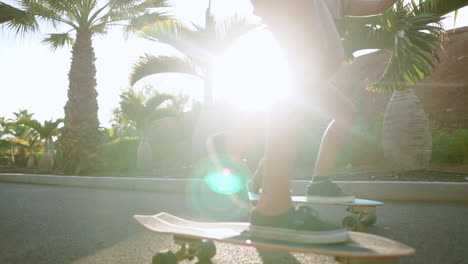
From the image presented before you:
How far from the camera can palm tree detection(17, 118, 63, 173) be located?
40.3ft

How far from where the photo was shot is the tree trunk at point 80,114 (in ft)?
30.0

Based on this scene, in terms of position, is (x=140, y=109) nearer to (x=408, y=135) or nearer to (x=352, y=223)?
(x=408, y=135)

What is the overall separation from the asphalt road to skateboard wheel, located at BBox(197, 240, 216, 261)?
7 centimetres

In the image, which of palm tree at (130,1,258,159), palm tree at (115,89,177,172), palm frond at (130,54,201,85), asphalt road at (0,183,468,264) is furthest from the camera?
palm tree at (115,89,177,172)

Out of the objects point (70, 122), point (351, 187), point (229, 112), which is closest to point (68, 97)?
point (70, 122)

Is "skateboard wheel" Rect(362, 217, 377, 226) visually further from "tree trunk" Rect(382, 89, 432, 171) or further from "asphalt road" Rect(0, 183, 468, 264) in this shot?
"tree trunk" Rect(382, 89, 432, 171)

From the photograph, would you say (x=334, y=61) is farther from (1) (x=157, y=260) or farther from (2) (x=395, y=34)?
(2) (x=395, y=34)

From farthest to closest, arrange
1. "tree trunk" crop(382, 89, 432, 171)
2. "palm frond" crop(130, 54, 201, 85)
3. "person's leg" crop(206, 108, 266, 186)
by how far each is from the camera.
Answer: "palm frond" crop(130, 54, 201, 85) → "tree trunk" crop(382, 89, 432, 171) → "person's leg" crop(206, 108, 266, 186)

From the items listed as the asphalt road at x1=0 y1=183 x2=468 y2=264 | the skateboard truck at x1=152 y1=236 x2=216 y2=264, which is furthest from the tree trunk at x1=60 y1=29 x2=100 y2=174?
the skateboard truck at x1=152 y1=236 x2=216 y2=264

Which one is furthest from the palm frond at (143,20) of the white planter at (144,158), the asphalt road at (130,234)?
the asphalt road at (130,234)

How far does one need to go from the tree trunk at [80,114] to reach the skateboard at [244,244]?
28.1 feet

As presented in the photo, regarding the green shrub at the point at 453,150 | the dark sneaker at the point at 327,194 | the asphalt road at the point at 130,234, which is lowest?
the asphalt road at the point at 130,234

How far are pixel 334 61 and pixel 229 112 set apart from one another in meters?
7.21

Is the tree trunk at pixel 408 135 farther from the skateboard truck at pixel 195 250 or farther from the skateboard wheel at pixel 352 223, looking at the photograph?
the skateboard truck at pixel 195 250
